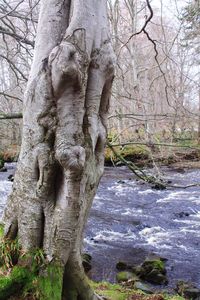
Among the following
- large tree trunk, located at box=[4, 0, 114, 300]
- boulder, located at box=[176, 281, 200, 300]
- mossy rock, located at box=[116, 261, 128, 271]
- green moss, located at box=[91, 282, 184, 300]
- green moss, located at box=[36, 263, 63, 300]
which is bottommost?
boulder, located at box=[176, 281, 200, 300]

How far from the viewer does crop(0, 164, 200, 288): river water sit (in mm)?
7242

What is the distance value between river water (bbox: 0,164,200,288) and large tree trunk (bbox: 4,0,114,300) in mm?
3823

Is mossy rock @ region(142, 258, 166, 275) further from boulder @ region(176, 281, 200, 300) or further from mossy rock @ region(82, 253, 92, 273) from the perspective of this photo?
mossy rock @ region(82, 253, 92, 273)

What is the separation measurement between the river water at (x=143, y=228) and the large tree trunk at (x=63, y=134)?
3.82m

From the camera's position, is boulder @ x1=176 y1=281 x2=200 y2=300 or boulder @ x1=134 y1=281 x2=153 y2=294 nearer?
boulder @ x1=134 y1=281 x2=153 y2=294

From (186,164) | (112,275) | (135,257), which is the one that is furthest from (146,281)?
(186,164)

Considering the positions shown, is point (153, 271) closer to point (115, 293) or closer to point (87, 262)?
point (87, 262)

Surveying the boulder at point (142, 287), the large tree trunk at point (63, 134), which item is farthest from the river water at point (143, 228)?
the large tree trunk at point (63, 134)

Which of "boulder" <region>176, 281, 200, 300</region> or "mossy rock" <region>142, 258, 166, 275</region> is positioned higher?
"mossy rock" <region>142, 258, 166, 275</region>

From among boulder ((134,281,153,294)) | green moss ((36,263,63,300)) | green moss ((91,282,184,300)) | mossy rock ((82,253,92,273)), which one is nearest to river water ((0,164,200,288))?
mossy rock ((82,253,92,273))

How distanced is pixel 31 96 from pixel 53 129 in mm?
373

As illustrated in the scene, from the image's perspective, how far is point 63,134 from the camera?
283 cm

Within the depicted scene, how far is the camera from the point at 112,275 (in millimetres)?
6633

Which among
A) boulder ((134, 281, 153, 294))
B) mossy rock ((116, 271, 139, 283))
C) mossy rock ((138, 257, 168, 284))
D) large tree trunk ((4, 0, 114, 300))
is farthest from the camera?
mossy rock ((138, 257, 168, 284))
